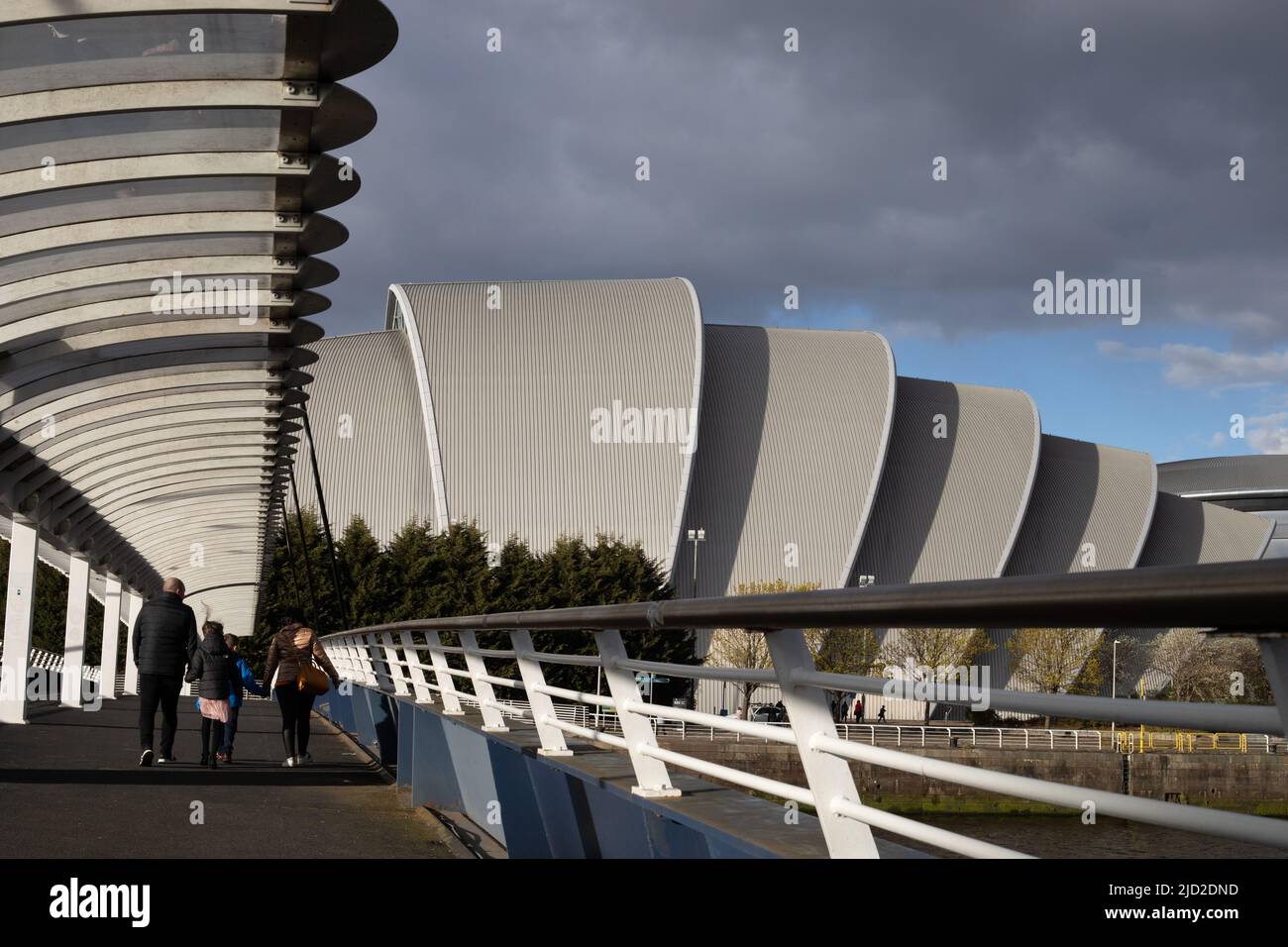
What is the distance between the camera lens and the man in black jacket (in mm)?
11992

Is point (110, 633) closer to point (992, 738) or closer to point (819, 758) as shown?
point (819, 758)

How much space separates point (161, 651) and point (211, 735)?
1086mm

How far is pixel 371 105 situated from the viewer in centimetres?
645

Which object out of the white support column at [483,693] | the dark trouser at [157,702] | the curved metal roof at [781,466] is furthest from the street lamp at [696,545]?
the white support column at [483,693]

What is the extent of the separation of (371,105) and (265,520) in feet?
53.9

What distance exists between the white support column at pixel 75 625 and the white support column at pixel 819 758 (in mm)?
19706

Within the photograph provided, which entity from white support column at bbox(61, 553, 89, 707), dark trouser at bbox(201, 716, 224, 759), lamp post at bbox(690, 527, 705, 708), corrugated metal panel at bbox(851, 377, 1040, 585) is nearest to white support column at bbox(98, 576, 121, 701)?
white support column at bbox(61, 553, 89, 707)

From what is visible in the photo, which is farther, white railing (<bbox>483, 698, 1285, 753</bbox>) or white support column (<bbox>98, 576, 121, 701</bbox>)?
white railing (<bbox>483, 698, 1285, 753</bbox>)

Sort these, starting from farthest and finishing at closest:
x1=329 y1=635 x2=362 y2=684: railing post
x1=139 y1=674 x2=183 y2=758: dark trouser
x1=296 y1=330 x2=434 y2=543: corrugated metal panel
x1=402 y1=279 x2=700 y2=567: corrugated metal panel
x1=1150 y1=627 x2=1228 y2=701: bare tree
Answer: x1=402 y1=279 x2=700 y2=567: corrugated metal panel, x1=296 y1=330 x2=434 y2=543: corrugated metal panel, x1=1150 y1=627 x2=1228 y2=701: bare tree, x1=329 y1=635 x2=362 y2=684: railing post, x1=139 y1=674 x2=183 y2=758: dark trouser

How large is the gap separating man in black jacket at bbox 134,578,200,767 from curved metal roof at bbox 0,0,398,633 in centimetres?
174

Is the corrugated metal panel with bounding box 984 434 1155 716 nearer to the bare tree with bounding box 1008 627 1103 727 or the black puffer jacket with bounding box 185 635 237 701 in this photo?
the bare tree with bounding box 1008 627 1103 727

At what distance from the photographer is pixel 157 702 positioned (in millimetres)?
12188

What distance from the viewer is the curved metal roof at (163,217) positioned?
5.80 meters
